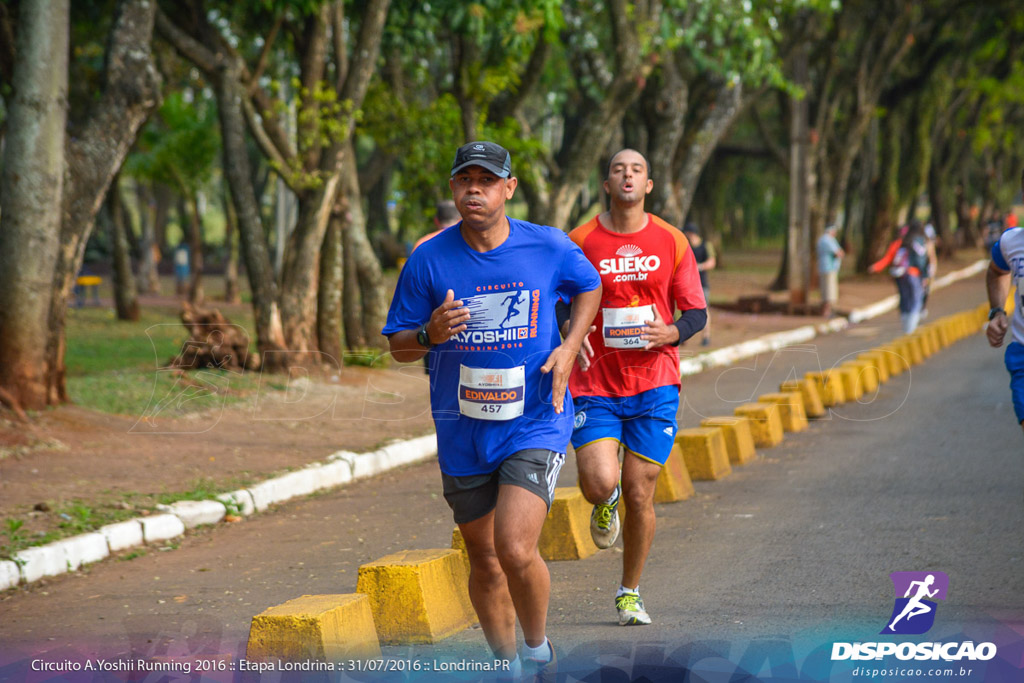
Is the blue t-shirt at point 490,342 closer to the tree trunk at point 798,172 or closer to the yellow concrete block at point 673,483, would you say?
the yellow concrete block at point 673,483

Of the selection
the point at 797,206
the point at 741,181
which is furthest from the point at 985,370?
the point at 741,181

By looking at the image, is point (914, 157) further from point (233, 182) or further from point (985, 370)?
point (233, 182)

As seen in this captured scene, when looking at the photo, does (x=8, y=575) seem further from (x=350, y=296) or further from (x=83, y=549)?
Result: (x=350, y=296)

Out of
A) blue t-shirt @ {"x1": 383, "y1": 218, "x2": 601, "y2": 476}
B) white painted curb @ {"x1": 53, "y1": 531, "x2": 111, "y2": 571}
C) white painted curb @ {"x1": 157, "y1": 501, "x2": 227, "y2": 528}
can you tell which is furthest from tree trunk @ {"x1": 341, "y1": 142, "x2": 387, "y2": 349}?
blue t-shirt @ {"x1": 383, "y1": 218, "x2": 601, "y2": 476}

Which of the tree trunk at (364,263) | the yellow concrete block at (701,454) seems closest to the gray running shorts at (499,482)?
the yellow concrete block at (701,454)

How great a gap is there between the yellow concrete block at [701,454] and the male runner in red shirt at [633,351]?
3238 mm

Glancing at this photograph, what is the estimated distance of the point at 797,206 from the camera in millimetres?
23484

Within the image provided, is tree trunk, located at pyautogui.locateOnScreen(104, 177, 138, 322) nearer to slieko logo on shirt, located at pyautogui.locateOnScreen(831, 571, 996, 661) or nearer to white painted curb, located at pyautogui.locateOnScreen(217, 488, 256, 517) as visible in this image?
white painted curb, located at pyautogui.locateOnScreen(217, 488, 256, 517)

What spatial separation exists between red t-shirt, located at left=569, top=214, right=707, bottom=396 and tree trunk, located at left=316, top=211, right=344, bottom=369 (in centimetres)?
905

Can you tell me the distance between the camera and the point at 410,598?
5.11 m

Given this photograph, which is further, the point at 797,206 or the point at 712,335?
the point at 797,206

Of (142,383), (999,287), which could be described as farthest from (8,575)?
(142,383)

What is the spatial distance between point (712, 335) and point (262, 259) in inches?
379

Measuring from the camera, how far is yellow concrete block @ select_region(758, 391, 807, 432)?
36.5 feet
